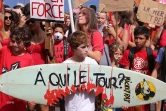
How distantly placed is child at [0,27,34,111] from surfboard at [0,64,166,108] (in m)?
0.42

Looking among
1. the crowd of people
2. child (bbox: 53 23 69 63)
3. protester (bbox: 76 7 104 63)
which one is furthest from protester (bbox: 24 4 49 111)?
protester (bbox: 76 7 104 63)

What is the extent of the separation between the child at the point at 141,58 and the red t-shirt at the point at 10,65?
1.80 m

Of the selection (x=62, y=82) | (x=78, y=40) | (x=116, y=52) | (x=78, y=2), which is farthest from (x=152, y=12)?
(x=62, y=82)

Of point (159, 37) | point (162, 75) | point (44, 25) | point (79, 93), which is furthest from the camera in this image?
point (159, 37)

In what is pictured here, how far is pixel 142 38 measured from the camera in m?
8.27

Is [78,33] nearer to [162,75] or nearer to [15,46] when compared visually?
[15,46]

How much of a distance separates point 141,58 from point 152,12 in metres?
1.44

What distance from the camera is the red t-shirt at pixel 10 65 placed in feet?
22.3

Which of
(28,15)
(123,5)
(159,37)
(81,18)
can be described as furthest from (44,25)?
(159,37)

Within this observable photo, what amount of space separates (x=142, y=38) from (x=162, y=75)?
0.62 meters

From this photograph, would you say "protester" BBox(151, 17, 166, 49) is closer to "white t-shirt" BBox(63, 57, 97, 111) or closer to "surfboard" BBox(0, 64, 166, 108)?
"surfboard" BBox(0, 64, 166, 108)

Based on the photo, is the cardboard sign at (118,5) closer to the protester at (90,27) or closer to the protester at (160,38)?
the protester at (160,38)

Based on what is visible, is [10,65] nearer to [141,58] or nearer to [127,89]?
[127,89]

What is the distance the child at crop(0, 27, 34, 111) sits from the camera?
6.81 m
